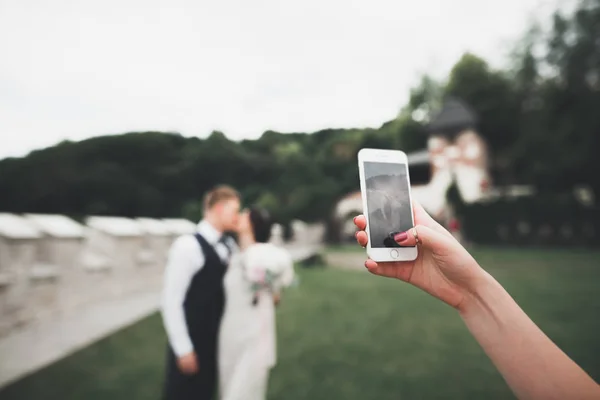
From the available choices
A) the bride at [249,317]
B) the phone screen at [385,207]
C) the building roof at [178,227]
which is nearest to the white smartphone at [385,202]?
the phone screen at [385,207]

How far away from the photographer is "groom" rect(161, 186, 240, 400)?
10.0 feet

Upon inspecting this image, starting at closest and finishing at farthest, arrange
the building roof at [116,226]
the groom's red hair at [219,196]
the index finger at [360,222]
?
the index finger at [360,222] < the groom's red hair at [219,196] < the building roof at [116,226]

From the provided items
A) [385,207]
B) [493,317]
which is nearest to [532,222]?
[385,207]

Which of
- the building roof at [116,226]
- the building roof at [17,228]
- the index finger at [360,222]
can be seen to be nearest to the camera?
the index finger at [360,222]

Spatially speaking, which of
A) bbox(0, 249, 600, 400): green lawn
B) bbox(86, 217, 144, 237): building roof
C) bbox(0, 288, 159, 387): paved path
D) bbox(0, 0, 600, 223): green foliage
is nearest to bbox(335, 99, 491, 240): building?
bbox(0, 0, 600, 223): green foliage

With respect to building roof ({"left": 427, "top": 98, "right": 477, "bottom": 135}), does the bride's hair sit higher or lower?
lower

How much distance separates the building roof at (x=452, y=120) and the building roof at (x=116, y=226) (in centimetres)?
3179

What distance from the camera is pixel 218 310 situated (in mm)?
3352

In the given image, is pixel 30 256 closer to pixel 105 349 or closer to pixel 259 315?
pixel 105 349

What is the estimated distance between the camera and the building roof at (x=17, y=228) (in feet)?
20.1

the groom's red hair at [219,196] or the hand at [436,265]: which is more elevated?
the groom's red hair at [219,196]

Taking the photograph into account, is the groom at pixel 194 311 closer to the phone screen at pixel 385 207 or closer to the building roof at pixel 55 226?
the phone screen at pixel 385 207

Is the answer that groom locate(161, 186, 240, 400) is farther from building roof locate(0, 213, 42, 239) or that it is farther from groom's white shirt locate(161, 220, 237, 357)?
building roof locate(0, 213, 42, 239)

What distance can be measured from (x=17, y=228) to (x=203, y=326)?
4744mm
